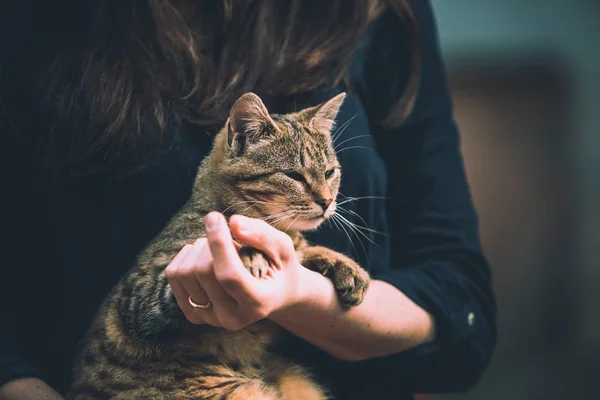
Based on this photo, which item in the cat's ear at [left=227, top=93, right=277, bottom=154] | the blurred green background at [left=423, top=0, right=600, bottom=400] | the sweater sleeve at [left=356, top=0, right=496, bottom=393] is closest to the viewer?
the cat's ear at [left=227, top=93, right=277, bottom=154]

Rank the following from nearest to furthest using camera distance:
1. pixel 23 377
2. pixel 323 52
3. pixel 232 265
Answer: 1. pixel 232 265
2. pixel 23 377
3. pixel 323 52

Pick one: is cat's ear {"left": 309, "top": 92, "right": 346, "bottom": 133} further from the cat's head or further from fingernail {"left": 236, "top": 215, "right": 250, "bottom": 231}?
fingernail {"left": 236, "top": 215, "right": 250, "bottom": 231}

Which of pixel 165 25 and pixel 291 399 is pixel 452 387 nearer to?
pixel 291 399

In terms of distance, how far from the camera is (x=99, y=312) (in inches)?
33.6

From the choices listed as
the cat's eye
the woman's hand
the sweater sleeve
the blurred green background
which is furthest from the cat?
the blurred green background

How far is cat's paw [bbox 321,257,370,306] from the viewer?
0.86m

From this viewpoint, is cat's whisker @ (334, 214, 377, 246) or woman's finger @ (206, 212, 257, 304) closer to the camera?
woman's finger @ (206, 212, 257, 304)

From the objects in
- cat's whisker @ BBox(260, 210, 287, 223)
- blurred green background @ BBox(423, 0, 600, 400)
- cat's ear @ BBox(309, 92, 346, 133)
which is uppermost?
cat's ear @ BBox(309, 92, 346, 133)

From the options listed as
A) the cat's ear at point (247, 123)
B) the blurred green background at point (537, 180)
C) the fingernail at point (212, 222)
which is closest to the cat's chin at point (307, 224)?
the cat's ear at point (247, 123)

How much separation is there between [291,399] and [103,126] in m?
0.46

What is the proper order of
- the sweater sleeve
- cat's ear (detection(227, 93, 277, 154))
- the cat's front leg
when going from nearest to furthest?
cat's ear (detection(227, 93, 277, 154)), the cat's front leg, the sweater sleeve

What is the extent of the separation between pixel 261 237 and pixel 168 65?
1.17 feet

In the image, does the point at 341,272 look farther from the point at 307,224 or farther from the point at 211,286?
the point at 211,286

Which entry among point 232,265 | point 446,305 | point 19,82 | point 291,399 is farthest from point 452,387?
point 19,82
